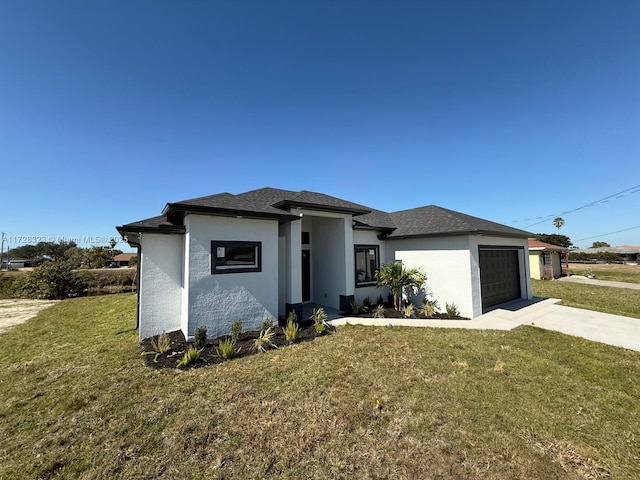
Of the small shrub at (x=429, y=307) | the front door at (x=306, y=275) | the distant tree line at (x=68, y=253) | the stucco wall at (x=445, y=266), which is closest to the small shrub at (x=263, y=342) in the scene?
the front door at (x=306, y=275)

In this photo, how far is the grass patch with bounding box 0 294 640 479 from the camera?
2.98m

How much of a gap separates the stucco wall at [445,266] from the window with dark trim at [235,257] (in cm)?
719

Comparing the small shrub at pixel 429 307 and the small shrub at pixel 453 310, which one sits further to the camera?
the small shrub at pixel 429 307

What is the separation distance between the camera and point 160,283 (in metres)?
7.65

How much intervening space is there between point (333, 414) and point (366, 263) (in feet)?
27.6

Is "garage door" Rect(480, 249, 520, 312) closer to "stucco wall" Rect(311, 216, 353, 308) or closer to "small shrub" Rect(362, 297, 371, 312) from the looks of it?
"small shrub" Rect(362, 297, 371, 312)

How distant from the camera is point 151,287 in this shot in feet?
24.7

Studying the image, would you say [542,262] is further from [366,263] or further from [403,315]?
[403,315]

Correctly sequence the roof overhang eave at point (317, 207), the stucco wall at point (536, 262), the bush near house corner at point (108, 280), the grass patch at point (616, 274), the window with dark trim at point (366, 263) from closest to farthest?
the roof overhang eave at point (317, 207) < the window with dark trim at point (366, 263) < the grass patch at point (616, 274) < the stucco wall at point (536, 262) < the bush near house corner at point (108, 280)

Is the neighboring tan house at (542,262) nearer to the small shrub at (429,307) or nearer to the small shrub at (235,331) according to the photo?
the small shrub at (429,307)

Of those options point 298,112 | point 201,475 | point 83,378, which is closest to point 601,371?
point 201,475

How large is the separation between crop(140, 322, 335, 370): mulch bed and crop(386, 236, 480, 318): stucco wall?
5230 millimetres

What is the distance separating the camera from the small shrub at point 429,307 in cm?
981

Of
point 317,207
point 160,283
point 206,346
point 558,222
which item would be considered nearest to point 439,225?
point 317,207
